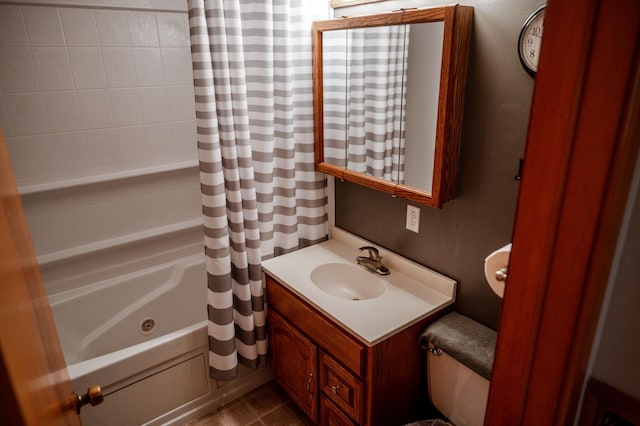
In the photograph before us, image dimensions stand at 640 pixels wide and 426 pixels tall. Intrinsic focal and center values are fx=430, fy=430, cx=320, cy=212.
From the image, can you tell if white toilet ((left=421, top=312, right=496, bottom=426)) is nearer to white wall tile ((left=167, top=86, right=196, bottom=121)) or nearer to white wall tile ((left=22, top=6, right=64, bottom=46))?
white wall tile ((left=167, top=86, right=196, bottom=121))

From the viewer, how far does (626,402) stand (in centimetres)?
63

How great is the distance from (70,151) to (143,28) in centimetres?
77

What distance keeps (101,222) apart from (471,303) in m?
2.01

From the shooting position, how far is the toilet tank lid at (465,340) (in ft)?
4.75

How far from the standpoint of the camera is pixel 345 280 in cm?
205

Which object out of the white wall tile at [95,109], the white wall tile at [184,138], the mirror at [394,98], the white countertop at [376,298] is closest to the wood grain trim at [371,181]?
the mirror at [394,98]

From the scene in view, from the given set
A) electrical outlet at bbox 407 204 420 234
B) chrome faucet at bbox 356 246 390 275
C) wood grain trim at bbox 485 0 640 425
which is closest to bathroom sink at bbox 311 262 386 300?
chrome faucet at bbox 356 246 390 275

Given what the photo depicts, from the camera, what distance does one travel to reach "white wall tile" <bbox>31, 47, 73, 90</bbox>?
6.87 ft

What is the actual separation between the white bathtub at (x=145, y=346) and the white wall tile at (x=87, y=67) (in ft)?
3.64

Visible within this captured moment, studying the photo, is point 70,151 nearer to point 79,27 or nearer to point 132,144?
point 132,144

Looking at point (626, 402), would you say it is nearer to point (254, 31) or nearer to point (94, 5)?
point (254, 31)

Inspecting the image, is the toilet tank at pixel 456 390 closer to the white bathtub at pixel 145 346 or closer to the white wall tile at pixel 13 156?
the white bathtub at pixel 145 346

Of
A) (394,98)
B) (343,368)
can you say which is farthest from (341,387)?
(394,98)

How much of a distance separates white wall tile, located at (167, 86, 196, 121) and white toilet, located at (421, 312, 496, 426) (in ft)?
6.12
